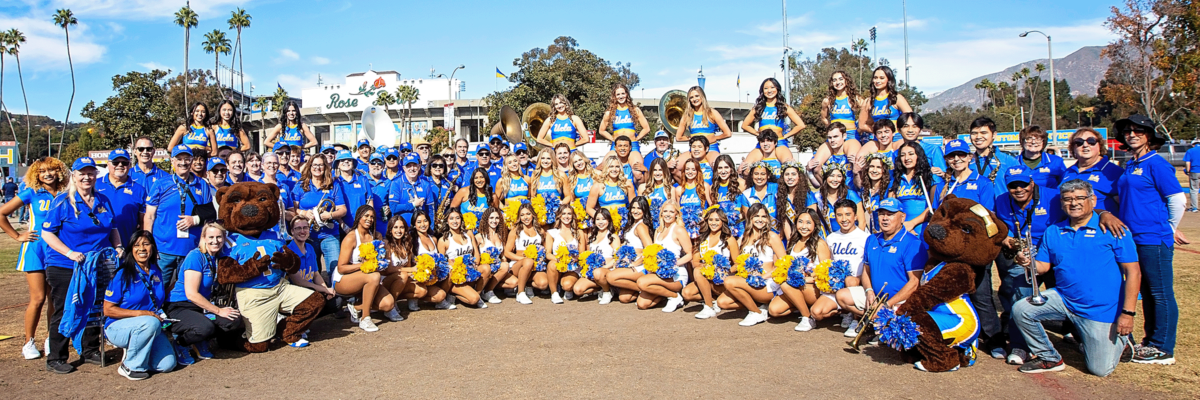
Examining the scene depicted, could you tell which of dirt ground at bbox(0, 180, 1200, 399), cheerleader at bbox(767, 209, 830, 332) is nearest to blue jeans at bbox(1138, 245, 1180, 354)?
dirt ground at bbox(0, 180, 1200, 399)

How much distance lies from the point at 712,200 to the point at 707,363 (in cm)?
331

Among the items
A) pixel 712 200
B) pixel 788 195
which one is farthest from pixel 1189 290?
pixel 712 200

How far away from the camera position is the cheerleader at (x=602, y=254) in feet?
26.5

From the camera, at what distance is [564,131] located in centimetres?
1086

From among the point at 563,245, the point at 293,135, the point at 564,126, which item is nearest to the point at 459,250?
the point at 563,245

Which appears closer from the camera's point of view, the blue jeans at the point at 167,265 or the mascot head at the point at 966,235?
the mascot head at the point at 966,235

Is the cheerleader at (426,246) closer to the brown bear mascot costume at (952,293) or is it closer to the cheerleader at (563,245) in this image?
the cheerleader at (563,245)

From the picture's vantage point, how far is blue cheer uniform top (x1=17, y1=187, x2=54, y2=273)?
5.54m

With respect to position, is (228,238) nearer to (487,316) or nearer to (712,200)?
(487,316)

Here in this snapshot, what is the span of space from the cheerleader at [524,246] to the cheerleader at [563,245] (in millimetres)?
122

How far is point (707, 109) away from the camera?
34.3 ft

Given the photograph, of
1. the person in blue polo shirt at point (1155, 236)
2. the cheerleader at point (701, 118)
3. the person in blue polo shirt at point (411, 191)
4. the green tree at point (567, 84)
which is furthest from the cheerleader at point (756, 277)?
the green tree at point (567, 84)

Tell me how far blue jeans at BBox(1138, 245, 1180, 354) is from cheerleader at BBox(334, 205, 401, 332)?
21.6ft

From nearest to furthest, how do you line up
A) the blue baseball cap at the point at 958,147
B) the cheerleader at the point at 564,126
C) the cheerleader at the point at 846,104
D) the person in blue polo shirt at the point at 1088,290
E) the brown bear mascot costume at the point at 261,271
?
the person in blue polo shirt at the point at 1088,290
the brown bear mascot costume at the point at 261,271
the blue baseball cap at the point at 958,147
the cheerleader at the point at 846,104
the cheerleader at the point at 564,126
